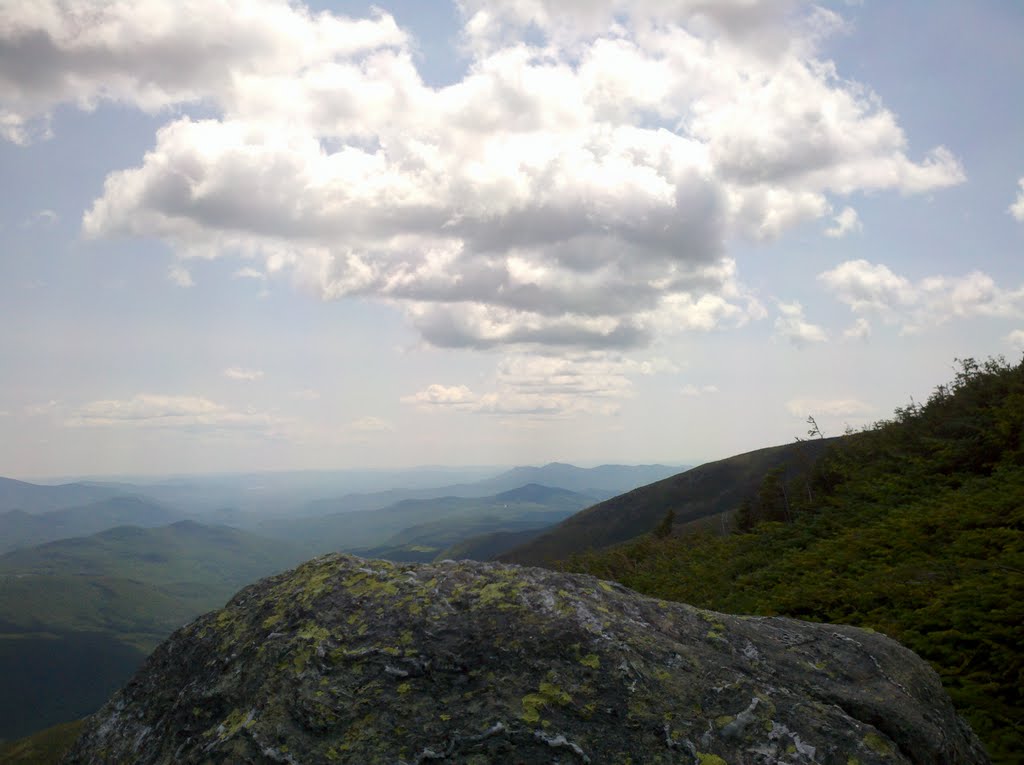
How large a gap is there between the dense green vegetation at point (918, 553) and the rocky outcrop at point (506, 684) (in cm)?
405

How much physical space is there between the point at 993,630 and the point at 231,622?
1092 cm

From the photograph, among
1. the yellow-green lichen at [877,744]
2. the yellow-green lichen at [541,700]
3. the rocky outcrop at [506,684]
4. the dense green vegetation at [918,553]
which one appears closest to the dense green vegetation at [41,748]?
the dense green vegetation at [918,553]

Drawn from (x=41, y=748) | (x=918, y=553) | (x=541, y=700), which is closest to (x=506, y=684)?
(x=541, y=700)

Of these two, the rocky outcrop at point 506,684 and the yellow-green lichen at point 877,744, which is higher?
the rocky outcrop at point 506,684

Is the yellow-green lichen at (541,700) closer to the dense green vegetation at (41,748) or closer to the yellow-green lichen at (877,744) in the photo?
the yellow-green lichen at (877,744)

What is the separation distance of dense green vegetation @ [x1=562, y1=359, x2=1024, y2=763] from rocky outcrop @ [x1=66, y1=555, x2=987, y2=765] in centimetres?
405

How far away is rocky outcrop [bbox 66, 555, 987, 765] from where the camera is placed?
4.43 metres

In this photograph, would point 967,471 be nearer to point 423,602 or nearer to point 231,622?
point 423,602

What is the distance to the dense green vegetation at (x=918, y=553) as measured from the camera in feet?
30.7

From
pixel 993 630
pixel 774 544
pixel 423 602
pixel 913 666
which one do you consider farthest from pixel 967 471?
pixel 423 602

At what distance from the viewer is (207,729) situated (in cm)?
511

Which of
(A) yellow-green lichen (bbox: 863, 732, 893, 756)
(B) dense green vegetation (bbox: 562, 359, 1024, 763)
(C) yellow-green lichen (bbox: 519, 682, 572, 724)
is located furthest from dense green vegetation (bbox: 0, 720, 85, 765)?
(A) yellow-green lichen (bbox: 863, 732, 893, 756)

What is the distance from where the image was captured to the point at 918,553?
13977 millimetres

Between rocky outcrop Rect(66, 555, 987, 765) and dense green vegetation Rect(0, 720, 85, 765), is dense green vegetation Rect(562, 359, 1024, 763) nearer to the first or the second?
rocky outcrop Rect(66, 555, 987, 765)
